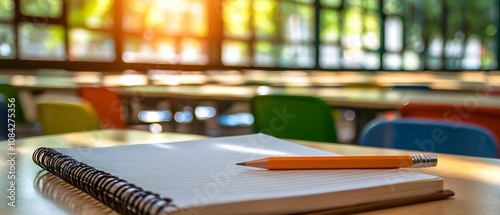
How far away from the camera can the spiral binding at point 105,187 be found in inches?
23.0

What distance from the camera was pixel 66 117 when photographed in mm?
2209

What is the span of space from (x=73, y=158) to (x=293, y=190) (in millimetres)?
328

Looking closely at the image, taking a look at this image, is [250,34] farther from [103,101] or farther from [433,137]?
[433,137]

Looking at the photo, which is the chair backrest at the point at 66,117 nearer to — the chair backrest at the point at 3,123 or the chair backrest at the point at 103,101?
the chair backrest at the point at 3,123

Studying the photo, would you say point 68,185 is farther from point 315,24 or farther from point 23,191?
point 315,24

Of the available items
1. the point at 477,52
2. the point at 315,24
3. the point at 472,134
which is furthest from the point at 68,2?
the point at 477,52

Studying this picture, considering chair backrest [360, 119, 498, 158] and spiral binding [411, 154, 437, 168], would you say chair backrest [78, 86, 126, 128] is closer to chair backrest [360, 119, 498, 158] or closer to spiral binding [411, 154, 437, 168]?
chair backrest [360, 119, 498, 158]

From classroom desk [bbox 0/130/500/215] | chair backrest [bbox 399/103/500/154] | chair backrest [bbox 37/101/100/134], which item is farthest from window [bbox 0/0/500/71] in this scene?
classroom desk [bbox 0/130/500/215]

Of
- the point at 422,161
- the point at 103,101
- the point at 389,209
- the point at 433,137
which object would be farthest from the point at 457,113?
the point at 103,101

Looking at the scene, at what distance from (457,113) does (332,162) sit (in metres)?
1.32

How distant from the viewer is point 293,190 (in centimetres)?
66

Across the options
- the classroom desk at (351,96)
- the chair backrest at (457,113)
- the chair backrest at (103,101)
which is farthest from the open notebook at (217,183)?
the chair backrest at (103,101)

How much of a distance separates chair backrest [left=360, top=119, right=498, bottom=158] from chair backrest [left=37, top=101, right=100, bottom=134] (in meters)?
0.96

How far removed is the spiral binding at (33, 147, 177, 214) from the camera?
583 millimetres
